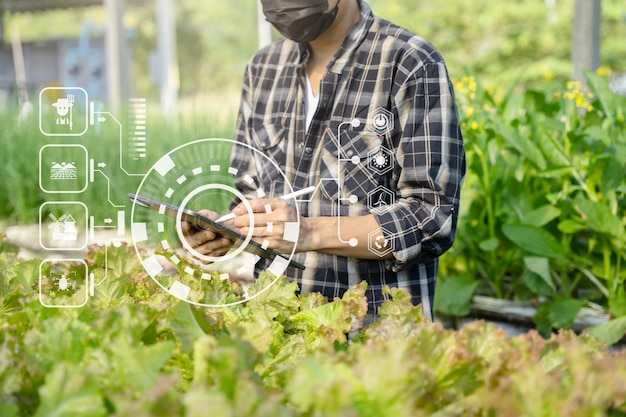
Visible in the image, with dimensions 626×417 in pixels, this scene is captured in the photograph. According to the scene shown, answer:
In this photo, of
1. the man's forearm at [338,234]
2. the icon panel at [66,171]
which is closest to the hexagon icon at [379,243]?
the man's forearm at [338,234]

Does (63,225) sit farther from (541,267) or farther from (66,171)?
(541,267)

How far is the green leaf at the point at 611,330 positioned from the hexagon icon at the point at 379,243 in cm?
164

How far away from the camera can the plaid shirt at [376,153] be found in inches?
58.2

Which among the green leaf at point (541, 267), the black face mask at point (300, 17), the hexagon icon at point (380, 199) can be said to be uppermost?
the black face mask at point (300, 17)

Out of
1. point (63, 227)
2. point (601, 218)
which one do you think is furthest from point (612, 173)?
point (63, 227)

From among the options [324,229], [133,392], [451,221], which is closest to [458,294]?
[451,221]

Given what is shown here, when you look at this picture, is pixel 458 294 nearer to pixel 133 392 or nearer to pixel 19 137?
pixel 19 137

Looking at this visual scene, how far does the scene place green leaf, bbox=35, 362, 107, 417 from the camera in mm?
825

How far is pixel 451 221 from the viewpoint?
5.19 feet

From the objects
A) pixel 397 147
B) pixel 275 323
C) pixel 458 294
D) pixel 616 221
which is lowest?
pixel 458 294

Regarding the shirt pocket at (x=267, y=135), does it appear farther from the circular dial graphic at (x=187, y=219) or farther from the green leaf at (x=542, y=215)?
the green leaf at (x=542, y=215)

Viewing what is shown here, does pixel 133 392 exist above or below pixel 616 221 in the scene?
above

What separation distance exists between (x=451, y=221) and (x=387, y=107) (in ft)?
0.85

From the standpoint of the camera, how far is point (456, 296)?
11.0 feet
